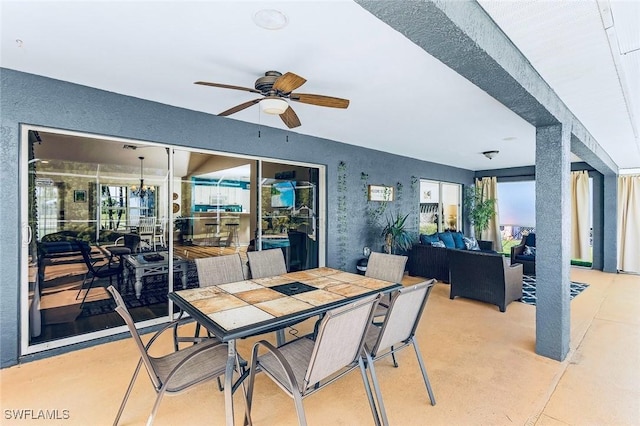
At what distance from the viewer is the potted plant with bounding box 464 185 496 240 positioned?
812 centimetres

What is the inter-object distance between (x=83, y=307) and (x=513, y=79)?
434 cm

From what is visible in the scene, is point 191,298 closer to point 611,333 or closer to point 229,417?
point 229,417

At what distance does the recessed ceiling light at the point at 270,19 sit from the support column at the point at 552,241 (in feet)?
8.41

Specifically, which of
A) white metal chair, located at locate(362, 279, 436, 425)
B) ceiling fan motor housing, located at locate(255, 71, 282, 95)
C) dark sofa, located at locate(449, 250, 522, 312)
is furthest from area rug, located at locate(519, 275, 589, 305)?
ceiling fan motor housing, located at locate(255, 71, 282, 95)

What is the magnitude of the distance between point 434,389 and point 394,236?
3531 mm

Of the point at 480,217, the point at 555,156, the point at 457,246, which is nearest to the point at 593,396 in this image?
the point at 555,156

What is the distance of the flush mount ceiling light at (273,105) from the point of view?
2.42 m

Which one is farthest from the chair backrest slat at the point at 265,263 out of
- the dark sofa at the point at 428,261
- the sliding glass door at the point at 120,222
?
the dark sofa at the point at 428,261

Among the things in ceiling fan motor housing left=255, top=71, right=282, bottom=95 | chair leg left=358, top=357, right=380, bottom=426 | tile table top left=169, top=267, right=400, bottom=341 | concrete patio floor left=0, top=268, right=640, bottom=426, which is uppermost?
ceiling fan motor housing left=255, top=71, right=282, bottom=95

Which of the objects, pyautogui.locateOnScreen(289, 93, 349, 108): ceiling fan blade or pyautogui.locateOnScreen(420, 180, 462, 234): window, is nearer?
pyautogui.locateOnScreen(289, 93, 349, 108): ceiling fan blade

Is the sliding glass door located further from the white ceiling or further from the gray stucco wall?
the white ceiling

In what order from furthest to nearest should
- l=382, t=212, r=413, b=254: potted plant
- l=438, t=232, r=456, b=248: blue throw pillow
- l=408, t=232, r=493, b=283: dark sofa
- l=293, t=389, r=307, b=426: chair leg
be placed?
l=438, t=232, r=456, b=248: blue throw pillow
l=382, t=212, r=413, b=254: potted plant
l=408, t=232, r=493, b=283: dark sofa
l=293, t=389, r=307, b=426: chair leg

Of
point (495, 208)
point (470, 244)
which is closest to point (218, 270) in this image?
point (470, 244)

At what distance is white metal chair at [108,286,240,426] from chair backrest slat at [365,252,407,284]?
1.68 metres
